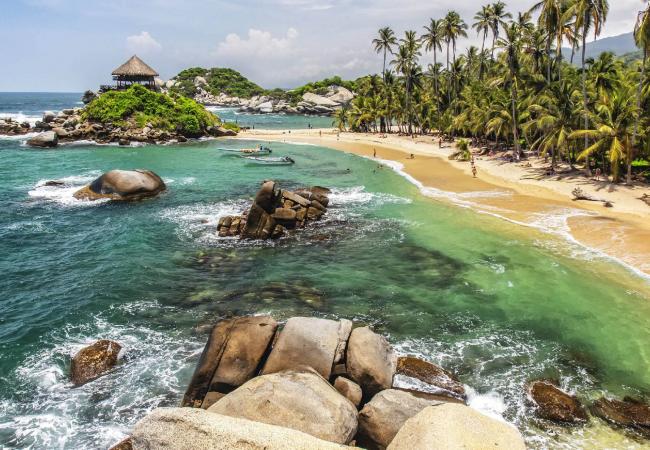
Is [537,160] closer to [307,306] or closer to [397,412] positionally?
[307,306]

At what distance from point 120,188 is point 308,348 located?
1200 inches

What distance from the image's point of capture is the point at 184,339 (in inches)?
645

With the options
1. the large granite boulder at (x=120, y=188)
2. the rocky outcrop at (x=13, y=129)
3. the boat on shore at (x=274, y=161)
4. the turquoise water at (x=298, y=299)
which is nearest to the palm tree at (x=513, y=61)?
the turquoise water at (x=298, y=299)

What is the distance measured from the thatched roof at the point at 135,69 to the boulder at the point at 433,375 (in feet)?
307

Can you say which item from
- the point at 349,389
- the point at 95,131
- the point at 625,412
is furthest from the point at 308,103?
the point at 625,412

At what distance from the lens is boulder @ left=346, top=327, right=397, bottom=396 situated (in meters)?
12.3

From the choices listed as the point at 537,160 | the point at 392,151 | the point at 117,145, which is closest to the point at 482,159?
the point at 537,160

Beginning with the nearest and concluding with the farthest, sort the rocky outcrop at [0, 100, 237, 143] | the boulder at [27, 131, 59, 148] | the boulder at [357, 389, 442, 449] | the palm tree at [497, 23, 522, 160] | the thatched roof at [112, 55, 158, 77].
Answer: the boulder at [357, 389, 442, 449] < the palm tree at [497, 23, 522, 160] < the boulder at [27, 131, 59, 148] < the rocky outcrop at [0, 100, 237, 143] < the thatched roof at [112, 55, 158, 77]

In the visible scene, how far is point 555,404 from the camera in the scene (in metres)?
12.8

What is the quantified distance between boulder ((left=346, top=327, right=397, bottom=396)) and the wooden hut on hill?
93387mm

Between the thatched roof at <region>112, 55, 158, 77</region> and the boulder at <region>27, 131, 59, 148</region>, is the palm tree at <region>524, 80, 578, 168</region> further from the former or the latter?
the thatched roof at <region>112, 55, 158, 77</region>

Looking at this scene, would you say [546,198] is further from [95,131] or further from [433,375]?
[95,131]

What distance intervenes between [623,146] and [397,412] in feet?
118

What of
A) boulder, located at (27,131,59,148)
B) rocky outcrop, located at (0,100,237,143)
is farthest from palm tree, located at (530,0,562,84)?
boulder, located at (27,131,59,148)
